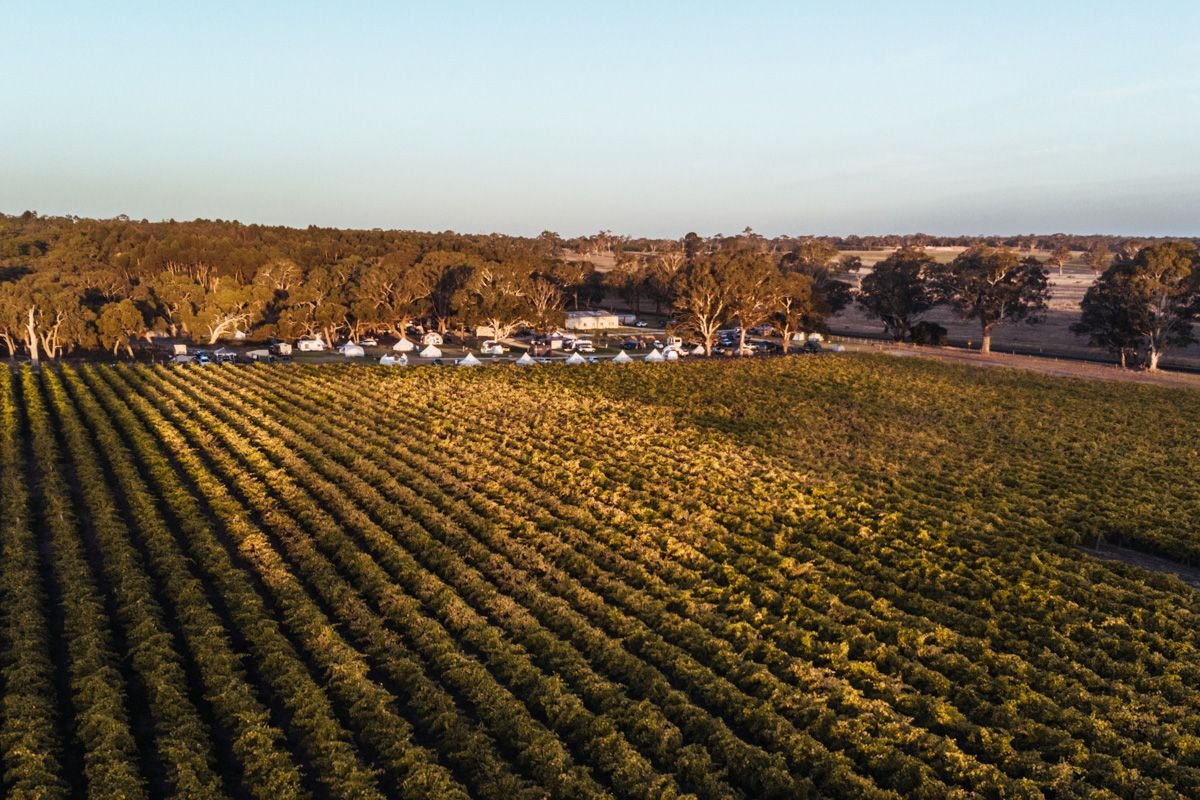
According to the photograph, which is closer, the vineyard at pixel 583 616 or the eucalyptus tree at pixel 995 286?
the vineyard at pixel 583 616

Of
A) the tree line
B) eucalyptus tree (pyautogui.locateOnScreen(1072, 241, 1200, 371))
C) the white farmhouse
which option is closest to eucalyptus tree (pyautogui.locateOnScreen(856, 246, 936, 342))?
the tree line

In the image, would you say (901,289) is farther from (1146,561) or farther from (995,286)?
(1146,561)

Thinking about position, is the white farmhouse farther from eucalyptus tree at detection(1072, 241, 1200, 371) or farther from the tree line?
eucalyptus tree at detection(1072, 241, 1200, 371)

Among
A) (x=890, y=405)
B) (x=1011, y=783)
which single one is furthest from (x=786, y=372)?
(x=1011, y=783)

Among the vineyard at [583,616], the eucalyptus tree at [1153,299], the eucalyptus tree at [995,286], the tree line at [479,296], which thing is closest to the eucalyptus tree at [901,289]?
the tree line at [479,296]

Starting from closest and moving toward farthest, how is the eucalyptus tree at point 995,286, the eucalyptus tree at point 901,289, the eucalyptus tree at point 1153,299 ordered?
the eucalyptus tree at point 1153,299
the eucalyptus tree at point 995,286
the eucalyptus tree at point 901,289

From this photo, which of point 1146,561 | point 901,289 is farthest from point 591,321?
point 1146,561

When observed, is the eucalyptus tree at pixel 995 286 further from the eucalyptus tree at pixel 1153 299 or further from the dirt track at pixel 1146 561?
the dirt track at pixel 1146 561

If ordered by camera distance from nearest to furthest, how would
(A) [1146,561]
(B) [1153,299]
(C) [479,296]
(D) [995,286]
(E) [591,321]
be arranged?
1. (A) [1146,561]
2. (B) [1153,299]
3. (D) [995,286]
4. (C) [479,296]
5. (E) [591,321]
